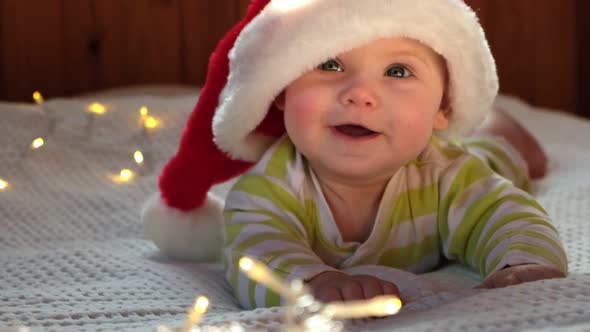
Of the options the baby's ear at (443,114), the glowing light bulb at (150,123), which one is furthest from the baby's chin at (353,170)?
the glowing light bulb at (150,123)

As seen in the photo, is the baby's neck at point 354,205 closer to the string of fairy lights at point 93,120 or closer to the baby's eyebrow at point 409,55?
the baby's eyebrow at point 409,55

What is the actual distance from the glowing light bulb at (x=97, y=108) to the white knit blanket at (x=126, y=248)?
0.03ft

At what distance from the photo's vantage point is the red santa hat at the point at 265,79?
108cm

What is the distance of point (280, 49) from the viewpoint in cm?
111

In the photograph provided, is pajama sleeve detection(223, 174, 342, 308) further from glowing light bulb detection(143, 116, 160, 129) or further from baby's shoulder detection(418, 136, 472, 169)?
glowing light bulb detection(143, 116, 160, 129)

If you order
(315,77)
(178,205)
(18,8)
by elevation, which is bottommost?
(178,205)

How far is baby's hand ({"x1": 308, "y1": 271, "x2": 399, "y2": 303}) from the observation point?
0.95 m

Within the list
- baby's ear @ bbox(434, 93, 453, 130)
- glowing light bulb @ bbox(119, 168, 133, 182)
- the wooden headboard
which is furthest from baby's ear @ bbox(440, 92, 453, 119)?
the wooden headboard

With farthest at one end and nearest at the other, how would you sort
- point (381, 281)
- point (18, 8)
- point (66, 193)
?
1. point (18, 8)
2. point (66, 193)
3. point (381, 281)

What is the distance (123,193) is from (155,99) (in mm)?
340

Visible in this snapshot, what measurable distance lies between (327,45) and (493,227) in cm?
29

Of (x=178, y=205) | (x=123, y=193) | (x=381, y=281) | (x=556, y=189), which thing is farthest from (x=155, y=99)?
(x=381, y=281)

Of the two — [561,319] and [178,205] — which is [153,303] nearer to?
[178,205]

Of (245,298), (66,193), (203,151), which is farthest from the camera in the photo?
(66,193)
